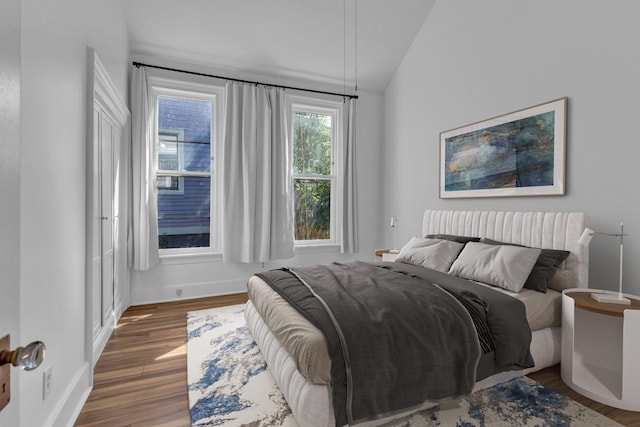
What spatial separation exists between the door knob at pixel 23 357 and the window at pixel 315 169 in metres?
4.22

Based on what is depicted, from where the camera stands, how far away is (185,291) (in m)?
4.17

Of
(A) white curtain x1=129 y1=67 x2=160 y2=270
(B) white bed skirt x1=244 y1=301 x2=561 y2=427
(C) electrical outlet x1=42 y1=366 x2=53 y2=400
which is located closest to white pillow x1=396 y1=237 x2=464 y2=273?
(B) white bed skirt x1=244 y1=301 x2=561 y2=427

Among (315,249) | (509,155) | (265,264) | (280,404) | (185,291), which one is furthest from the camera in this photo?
(315,249)

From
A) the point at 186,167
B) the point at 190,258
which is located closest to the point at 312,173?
the point at 186,167

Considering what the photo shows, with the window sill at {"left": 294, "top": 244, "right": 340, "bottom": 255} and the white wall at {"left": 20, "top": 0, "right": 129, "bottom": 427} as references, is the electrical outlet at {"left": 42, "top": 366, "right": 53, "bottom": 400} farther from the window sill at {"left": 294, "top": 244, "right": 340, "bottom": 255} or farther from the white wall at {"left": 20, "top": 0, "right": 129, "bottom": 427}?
the window sill at {"left": 294, "top": 244, "right": 340, "bottom": 255}

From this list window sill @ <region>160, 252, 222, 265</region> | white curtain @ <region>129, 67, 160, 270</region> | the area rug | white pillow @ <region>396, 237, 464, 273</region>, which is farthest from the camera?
window sill @ <region>160, 252, 222, 265</region>

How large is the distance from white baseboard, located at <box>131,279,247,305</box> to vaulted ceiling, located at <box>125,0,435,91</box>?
278 cm

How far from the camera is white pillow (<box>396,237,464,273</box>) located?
305 cm

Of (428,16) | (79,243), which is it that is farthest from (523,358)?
(428,16)

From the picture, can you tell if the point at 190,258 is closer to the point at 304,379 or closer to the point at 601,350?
the point at 304,379

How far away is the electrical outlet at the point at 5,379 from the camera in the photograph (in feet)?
1.95

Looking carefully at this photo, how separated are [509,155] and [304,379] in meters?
2.82

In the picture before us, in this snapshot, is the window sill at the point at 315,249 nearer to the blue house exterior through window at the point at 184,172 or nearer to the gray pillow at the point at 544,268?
the blue house exterior through window at the point at 184,172

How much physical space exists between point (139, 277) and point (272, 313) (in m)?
2.56
